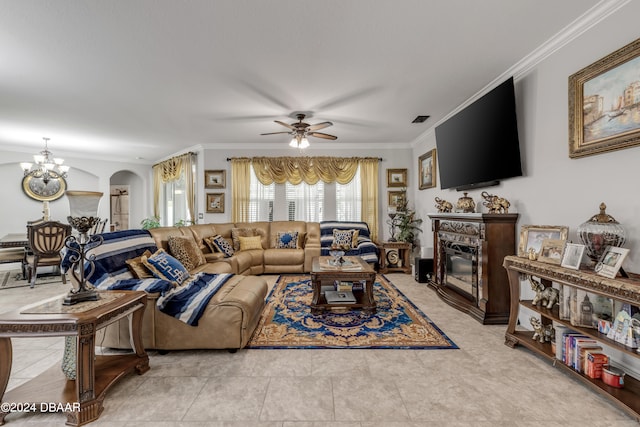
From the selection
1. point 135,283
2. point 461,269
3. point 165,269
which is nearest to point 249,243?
point 165,269

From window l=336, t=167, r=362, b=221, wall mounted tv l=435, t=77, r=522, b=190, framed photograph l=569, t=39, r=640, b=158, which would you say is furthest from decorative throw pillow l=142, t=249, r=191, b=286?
window l=336, t=167, r=362, b=221

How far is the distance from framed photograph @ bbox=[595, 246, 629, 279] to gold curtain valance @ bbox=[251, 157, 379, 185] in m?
4.56

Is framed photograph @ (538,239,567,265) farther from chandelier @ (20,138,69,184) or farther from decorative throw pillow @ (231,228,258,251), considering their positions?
chandelier @ (20,138,69,184)

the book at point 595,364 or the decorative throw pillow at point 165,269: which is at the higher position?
the decorative throw pillow at point 165,269

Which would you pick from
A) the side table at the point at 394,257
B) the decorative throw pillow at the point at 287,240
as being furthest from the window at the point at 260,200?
the side table at the point at 394,257

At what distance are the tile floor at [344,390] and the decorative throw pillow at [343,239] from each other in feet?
9.91

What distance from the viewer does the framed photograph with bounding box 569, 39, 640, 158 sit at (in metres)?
1.86

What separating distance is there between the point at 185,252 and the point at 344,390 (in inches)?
106

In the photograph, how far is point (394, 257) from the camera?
17.6ft

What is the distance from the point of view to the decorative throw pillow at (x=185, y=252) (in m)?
3.62

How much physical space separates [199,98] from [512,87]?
3499 millimetres

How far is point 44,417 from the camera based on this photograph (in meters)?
1.63

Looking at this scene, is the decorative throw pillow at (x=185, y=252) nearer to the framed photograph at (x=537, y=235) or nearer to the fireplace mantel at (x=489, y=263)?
the fireplace mantel at (x=489, y=263)

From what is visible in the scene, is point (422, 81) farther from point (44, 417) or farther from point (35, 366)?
point (35, 366)
